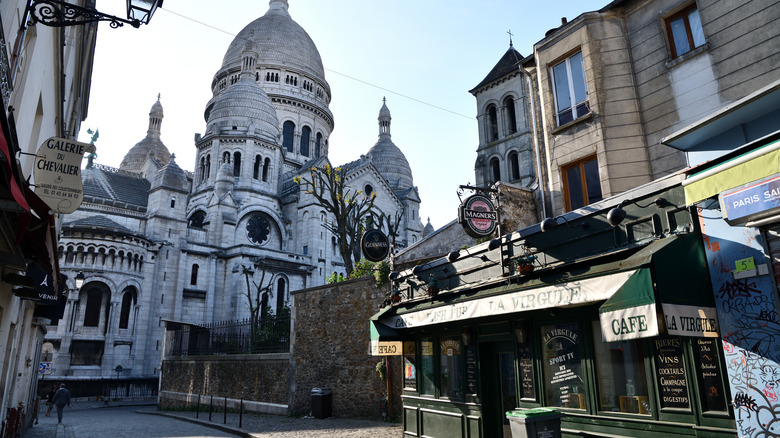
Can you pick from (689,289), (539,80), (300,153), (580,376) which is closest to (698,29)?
(539,80)

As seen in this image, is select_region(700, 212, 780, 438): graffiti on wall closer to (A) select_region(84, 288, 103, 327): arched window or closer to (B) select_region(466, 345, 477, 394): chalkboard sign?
(B) select_region(466, 345, 477, 394): chalkboard sign

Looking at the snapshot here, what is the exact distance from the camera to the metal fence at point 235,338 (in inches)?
786

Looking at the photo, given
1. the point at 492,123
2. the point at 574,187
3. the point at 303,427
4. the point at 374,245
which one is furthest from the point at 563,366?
the point at 492,123

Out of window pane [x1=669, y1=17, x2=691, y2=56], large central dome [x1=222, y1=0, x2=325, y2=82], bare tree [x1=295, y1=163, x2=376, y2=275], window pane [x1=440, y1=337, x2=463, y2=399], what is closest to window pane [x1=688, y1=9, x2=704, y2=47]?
window pane [x1=669, y1=17, x2=691, y2=56]

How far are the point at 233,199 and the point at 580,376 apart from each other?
3868cm

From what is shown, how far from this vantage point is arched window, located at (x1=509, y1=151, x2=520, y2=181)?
31.7 meters

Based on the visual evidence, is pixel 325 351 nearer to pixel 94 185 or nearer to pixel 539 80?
pixel 539 80

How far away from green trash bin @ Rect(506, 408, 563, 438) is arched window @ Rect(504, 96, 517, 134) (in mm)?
26976

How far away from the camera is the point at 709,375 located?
241 inches

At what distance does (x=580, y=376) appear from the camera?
775cm

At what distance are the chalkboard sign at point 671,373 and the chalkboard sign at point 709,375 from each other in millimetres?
189

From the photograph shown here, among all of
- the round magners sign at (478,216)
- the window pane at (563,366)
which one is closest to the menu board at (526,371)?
the window pane at (563,366)

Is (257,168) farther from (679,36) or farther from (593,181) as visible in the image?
(679,36)

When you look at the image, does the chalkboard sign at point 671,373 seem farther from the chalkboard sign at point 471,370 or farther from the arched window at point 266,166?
the arched window at point 266,166
